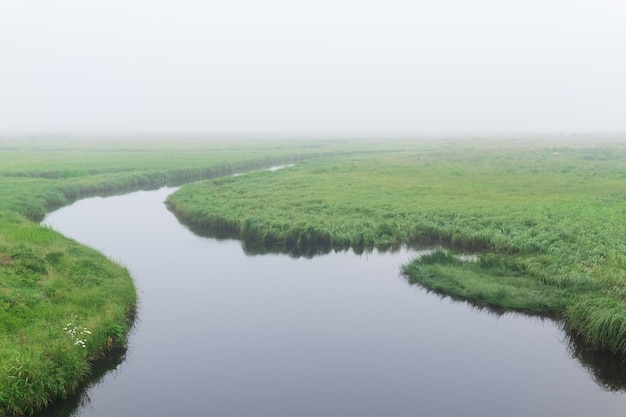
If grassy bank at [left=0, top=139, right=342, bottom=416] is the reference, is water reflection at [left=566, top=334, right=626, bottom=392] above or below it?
below

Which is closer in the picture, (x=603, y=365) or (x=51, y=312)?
(x=603, y=365)

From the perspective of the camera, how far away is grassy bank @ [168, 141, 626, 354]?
17188mm

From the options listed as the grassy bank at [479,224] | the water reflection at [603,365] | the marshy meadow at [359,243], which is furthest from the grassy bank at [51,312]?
the water reflection at [603,365]

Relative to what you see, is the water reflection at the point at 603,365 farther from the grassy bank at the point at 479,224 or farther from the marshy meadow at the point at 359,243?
the grassy bank at the point at 479,224

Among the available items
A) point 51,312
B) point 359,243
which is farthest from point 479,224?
point 51,312

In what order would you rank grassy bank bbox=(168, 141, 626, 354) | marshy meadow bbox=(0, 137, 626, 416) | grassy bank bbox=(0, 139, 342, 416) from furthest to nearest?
grassy bank bbox=(168, 141, 626, 354)
marshy meadow bbox=(0, 137, 626, 416)
grassy bank bbox=(0, 139, 342, 416)

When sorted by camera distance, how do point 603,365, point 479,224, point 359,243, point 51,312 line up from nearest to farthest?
point 603,365
point 51,312
point 359,243
point 479,224

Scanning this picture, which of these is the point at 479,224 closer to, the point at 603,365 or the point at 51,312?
the point at 603,365

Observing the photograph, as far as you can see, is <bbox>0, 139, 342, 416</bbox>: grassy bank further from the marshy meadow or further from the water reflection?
the water reflection

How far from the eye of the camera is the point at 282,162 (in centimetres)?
7712

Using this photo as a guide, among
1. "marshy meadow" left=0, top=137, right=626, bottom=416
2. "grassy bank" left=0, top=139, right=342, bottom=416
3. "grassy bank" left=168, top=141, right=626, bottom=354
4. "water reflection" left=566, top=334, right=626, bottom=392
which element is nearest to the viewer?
"grassy bank" left=0, top=139, right=342, bottom=416

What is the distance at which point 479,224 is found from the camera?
2556 centimetres

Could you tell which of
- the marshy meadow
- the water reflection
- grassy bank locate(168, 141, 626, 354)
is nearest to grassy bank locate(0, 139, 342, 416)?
the marshy meadow

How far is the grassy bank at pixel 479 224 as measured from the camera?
1719cm
